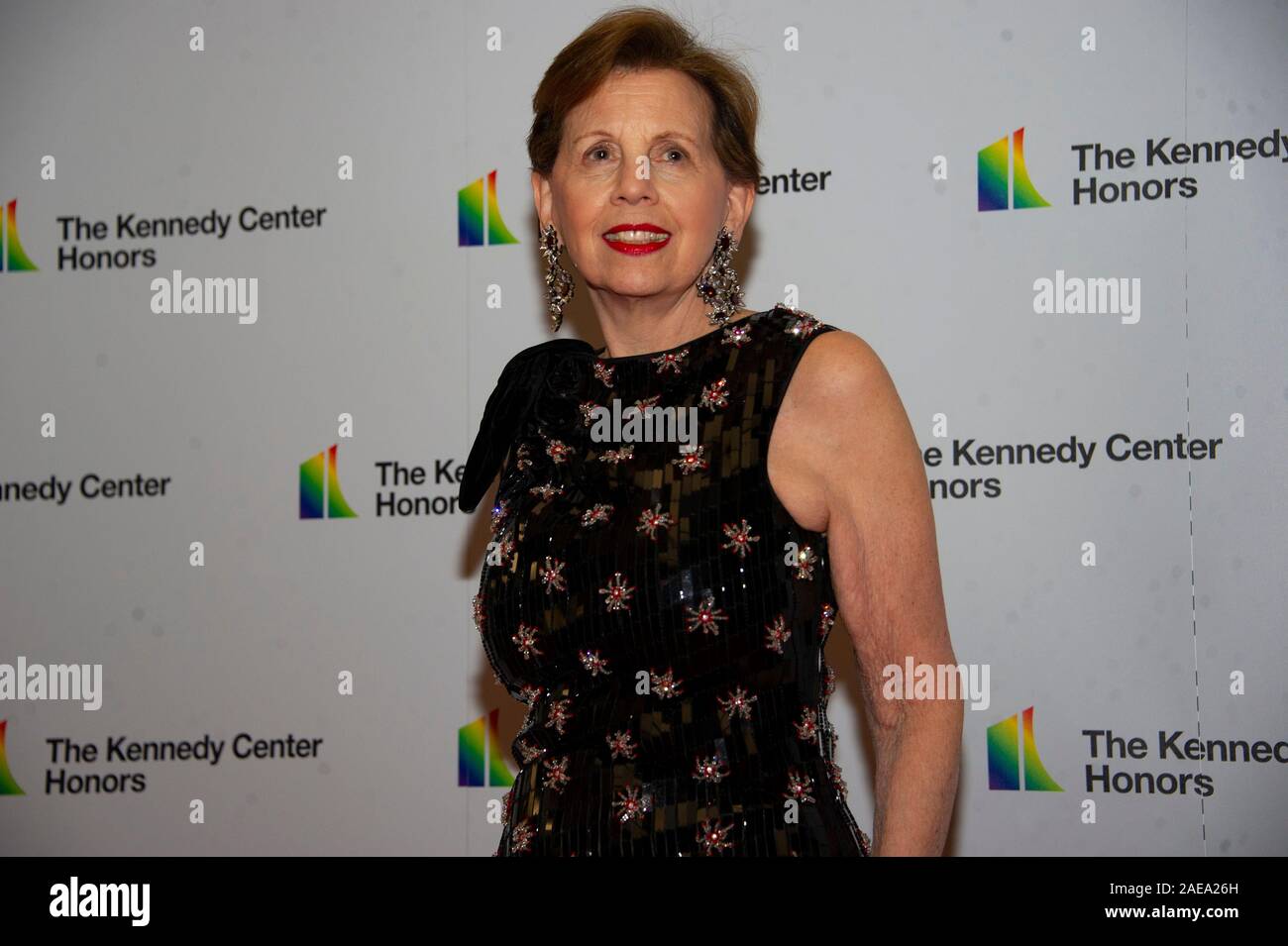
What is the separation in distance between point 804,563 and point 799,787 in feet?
0.98

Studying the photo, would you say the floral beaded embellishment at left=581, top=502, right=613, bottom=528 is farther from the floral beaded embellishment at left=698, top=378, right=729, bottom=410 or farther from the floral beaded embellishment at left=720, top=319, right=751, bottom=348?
the floral beaded embellishment at left=720, top=319, right=751, bottom=348

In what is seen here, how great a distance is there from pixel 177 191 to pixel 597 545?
2390mm

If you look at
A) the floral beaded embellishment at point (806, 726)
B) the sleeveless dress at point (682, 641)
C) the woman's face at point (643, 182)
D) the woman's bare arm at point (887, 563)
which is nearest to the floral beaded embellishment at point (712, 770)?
the sleeveless dress at point (682, 641)

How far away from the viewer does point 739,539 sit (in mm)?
1769

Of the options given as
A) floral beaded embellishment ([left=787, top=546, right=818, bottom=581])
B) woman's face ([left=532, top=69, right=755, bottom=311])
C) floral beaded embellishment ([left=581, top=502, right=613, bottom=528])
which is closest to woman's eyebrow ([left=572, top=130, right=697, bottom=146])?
woman's face ([left=532, top=69, right=755, bottom=311])

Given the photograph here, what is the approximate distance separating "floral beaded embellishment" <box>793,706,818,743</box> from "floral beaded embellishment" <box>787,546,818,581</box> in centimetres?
18

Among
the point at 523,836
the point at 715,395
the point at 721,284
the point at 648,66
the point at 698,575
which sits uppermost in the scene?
the point at 648,66

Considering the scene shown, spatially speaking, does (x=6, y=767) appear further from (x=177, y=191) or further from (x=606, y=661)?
(x=606, y=661)

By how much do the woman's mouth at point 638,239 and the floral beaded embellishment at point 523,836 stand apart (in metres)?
0.86

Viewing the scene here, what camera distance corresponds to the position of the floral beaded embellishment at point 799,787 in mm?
1735

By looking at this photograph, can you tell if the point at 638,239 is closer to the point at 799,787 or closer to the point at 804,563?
the point at 804,563

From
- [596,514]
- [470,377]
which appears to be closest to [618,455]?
[596,514]

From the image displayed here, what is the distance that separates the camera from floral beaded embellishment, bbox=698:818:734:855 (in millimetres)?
1695

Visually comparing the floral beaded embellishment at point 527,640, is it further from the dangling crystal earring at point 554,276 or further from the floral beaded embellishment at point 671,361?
the dangling crystal earring at point 554,276
